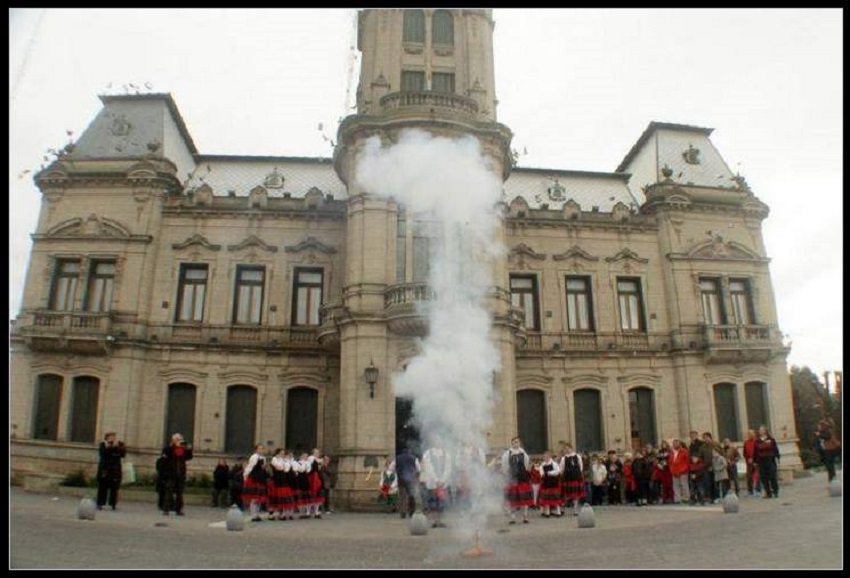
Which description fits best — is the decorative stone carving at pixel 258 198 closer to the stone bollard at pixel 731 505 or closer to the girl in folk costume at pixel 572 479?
the girl in folk costume at pixel 572 479

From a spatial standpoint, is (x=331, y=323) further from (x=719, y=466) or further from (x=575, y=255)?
(x=719, y=466)

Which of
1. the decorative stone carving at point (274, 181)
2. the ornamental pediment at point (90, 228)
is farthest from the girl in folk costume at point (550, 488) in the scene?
the ornamental pediment at point (90, 228)

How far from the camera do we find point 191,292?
29062 millimetres

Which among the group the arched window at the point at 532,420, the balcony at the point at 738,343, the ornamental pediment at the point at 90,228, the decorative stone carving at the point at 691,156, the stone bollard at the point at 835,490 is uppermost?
the decorative stone carving at the point at 691,156

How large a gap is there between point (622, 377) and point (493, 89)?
47.2ft

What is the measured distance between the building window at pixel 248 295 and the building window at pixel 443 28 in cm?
1333

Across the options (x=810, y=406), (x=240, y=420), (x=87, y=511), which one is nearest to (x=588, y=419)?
(x=240, y=420)

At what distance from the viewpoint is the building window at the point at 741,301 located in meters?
30.9

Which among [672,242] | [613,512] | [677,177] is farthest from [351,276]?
[677,177]

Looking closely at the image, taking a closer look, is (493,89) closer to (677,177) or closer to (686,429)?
(677,177)

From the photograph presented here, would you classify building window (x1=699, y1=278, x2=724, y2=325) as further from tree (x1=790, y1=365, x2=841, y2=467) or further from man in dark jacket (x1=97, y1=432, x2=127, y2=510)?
man in dark jacket (x1=97, y1=432, x2=127, y2=510)

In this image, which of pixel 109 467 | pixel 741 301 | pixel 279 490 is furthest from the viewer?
pixel 741 301

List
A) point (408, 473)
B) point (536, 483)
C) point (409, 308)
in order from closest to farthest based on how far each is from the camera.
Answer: point (408, 473)
point (536, 483)
point (409, 308)

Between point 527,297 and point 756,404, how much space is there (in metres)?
11.7
